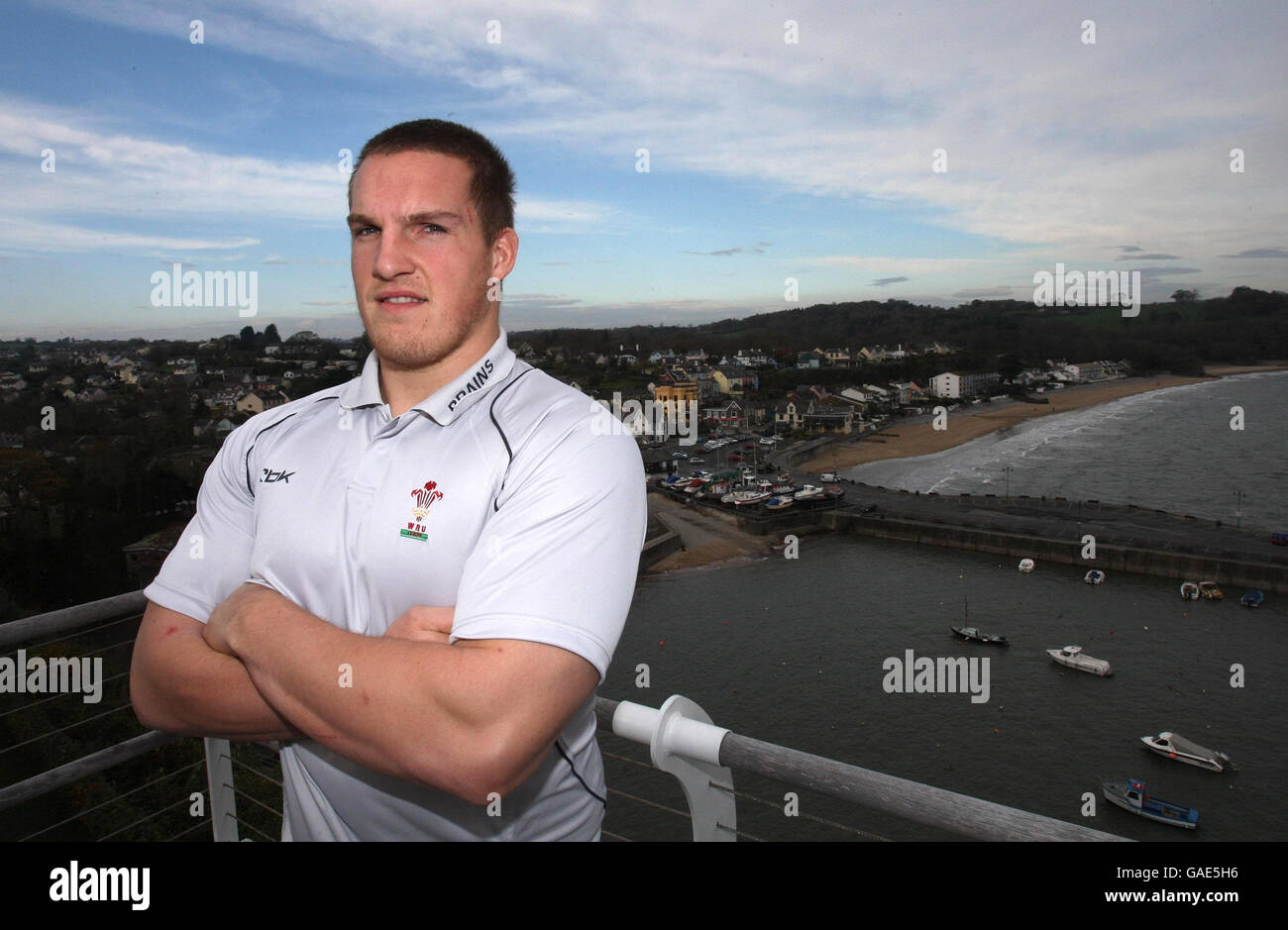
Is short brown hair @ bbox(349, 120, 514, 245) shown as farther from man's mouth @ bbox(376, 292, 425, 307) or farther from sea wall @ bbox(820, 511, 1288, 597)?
sea wall @ bbox(820, 511, 1288, 597)

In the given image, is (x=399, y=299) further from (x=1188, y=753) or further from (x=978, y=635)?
(x=978, y=635)

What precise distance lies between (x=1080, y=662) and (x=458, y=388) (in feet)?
35.1

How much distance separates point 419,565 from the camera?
68 cm

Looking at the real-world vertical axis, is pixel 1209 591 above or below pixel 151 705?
below

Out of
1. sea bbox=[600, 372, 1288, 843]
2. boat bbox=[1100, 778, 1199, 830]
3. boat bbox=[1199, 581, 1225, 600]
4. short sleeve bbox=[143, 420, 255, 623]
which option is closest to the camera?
short sleeve bbox=[143, 420, 255, 623]

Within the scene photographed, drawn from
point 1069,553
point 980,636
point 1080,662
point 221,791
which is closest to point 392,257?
point 221,791

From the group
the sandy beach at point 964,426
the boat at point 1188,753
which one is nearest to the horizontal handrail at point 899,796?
the boat at point 1188,753

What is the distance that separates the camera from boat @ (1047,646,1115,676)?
9712 millimetres

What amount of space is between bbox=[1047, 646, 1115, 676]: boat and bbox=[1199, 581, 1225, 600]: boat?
12.8ft

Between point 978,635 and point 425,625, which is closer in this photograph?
point 425,625

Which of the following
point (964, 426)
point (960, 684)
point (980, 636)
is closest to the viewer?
point (960, 684)

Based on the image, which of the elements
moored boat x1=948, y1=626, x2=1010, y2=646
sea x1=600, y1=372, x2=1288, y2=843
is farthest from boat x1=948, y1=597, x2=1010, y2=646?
sea x1=600, y1=372, x2=1288, y2=843

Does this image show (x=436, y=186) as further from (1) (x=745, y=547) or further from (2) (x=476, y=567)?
(1) (x=745, y=547)

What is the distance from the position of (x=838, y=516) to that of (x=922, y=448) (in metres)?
9.44
